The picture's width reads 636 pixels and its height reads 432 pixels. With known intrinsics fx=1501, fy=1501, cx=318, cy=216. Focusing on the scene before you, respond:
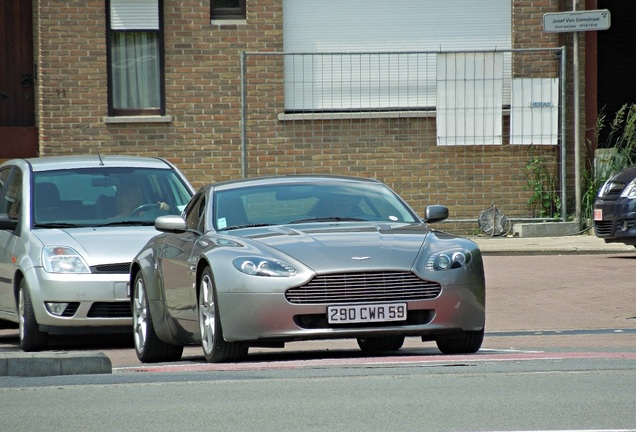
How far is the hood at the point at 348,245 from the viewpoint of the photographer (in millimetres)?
9469

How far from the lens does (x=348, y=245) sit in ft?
31.7

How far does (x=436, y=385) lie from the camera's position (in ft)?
26.8

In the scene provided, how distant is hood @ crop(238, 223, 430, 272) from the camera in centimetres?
947

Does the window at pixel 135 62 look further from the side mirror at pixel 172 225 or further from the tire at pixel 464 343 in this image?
the tire at pixel 464 343

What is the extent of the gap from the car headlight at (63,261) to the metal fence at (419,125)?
408 inches

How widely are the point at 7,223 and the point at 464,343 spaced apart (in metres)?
4.53

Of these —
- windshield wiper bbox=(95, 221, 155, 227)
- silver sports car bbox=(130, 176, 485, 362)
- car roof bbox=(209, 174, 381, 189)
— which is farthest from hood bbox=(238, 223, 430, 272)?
windshield wiper bbox=(95, 221, 155, 227)

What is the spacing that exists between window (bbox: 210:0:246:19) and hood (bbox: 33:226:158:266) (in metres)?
10.6

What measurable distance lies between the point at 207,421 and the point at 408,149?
1579cm

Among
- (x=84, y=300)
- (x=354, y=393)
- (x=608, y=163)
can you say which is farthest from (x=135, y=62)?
(x=354, y=393)

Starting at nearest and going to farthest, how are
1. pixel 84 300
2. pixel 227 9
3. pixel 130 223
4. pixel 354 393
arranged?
pixel 354 393
pixel 84 300
pixel 130 223
pixel 227 9

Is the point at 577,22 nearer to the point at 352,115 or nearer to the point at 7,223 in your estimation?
the point at 352,115

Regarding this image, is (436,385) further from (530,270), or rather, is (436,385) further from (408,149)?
(408,149)

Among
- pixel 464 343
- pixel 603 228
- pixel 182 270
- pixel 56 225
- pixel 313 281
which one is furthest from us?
pixel 603 228
